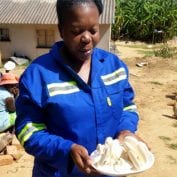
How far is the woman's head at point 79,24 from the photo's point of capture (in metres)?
1.79

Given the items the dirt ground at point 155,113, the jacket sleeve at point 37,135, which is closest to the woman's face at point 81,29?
the jacket sleeve at point 37,135

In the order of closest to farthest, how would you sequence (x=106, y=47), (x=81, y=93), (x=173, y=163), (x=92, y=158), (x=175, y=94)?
(x=92, y=158), (x=81, y=93), (x=173, y=163), (x=175, y=94), (x=106, y=47)

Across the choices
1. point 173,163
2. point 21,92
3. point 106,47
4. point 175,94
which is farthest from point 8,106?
point 106,47

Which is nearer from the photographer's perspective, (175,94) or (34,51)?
(175,94)

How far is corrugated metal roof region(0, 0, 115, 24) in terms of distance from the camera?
1425 cm

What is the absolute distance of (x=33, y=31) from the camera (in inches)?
581

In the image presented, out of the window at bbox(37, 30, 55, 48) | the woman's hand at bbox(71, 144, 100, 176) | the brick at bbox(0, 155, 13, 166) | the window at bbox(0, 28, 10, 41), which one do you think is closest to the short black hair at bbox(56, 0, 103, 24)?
the woman's hand at bbox(71, 144, 100, 176)

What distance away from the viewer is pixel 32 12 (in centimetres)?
1498

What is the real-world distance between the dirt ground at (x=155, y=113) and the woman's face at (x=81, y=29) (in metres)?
3.87

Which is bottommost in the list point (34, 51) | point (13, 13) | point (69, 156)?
point (34, 51)

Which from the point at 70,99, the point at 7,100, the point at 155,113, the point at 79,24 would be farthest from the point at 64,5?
the point at 155,113

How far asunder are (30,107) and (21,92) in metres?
0.08

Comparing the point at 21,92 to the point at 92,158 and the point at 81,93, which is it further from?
the point at 92,158

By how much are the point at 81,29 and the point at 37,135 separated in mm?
504
